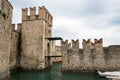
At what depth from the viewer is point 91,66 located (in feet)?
64.4

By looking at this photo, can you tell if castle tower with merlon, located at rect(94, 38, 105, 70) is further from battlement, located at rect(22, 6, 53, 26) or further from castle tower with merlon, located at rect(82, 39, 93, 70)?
battlement, located at rect(22, 6, 53, 26)

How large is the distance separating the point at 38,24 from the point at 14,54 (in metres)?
4.80

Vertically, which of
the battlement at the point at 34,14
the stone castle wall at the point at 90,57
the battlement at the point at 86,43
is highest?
the battlement at the point at 34,14

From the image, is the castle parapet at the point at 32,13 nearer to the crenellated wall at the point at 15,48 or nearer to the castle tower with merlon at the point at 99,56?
the crenellated wall at the point at 15,48

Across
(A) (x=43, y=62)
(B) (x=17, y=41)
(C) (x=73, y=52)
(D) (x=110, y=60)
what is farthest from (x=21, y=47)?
(D) (x=110, y=60)

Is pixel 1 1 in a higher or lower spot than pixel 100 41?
higher

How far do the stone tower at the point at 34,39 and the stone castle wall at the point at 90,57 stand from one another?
3.96 m

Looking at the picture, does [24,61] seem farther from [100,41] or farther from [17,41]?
[100,41]

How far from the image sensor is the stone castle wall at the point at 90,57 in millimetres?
19297

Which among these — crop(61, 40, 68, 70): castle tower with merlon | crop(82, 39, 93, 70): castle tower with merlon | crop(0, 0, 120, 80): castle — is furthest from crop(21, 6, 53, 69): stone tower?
crop(82, 39, 93, 70): castle tower with merlon

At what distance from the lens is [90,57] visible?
782 inches

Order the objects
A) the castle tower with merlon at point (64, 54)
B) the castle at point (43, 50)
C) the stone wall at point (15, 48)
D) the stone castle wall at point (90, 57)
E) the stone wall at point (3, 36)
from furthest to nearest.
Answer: the stone wall at point (15, 48)
the castle tower with merlon at point (64, 54)
the castle at point (43, 50)
the stone castle wall at point (90, 57)
the stone wall at point (3, 36)

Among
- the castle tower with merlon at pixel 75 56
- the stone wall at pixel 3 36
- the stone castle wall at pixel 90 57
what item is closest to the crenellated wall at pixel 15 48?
the stone castle wall at pixel 90 57

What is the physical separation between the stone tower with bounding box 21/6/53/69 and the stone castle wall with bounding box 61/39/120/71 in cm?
396
